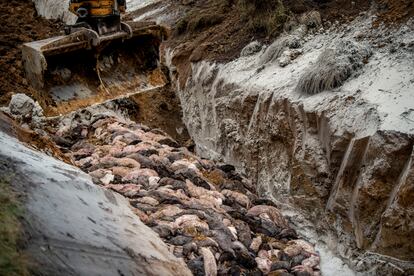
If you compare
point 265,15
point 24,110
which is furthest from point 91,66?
point 265,15

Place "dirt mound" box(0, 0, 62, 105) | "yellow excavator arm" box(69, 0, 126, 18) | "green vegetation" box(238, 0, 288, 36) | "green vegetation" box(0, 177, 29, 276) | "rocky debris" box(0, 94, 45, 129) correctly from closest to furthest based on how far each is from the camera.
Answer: "green vegetation" box(0, 177, 29, 276) → "yellow excavator arm" box(69, 0, 126, 18) → "rocky debris" box(0, 94, 45, 129) → "green vegetation" box(238, 0, 288, 36) → "dirt mound" box(0, 0, 62, 105)

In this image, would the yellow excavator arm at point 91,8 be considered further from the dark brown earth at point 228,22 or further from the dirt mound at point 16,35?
the dark brown earth at point 228,22

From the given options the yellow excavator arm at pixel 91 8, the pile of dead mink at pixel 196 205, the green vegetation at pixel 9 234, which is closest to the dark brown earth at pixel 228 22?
the pile of dead mink at pixel 196 205

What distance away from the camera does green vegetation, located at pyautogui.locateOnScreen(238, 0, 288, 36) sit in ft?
23.8

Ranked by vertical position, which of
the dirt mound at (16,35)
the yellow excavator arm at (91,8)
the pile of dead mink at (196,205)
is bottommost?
the pile of dead mink at (196,205)

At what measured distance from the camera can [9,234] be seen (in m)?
2.41

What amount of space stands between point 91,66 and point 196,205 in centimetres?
266

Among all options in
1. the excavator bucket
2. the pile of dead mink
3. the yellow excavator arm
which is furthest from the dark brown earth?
the yellow excavator arm

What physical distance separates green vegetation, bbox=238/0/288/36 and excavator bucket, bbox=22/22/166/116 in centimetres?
184

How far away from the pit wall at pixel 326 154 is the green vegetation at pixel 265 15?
1.93ft

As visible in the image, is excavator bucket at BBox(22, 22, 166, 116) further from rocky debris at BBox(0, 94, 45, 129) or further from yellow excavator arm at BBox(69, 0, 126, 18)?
rocky debris at BBox(0, 94, 45, 129)

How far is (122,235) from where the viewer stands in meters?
3.26

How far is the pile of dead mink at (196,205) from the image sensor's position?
420 cm

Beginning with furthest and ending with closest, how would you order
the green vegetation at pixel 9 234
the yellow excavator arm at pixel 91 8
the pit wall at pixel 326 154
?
the yellow excavator arm at pixel 91 8 → the pit wall at pixel 326 154 → the green vegetation at pixel 9 234
